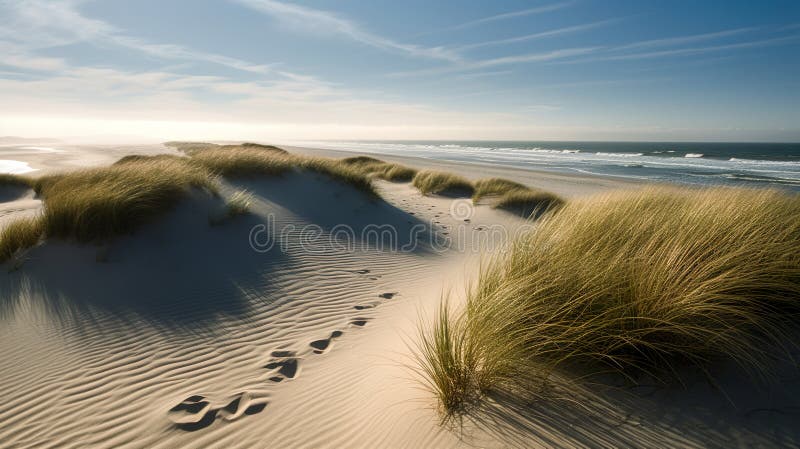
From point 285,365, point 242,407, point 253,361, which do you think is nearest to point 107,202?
point 253,361

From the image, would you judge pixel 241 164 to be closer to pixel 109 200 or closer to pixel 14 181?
pixel 109 200

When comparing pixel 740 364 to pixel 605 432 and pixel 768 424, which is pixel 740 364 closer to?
pixel 768 424

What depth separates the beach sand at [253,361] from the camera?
88.7 inches

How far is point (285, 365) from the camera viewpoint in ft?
11.8

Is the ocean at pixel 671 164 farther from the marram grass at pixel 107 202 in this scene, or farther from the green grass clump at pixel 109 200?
the green grass clump at pixel 109 200

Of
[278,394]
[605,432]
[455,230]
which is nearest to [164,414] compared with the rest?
[278,394]

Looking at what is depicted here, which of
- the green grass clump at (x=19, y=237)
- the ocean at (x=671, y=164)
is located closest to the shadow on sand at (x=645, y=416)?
the green grass clump at (x=19, y=237)

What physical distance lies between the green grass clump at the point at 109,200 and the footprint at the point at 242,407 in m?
4.32

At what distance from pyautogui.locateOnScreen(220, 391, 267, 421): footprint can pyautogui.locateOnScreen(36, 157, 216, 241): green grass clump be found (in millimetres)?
4315

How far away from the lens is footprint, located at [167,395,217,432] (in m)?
2.74

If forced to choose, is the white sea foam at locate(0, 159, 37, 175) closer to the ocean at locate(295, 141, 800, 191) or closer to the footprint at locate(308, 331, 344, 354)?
the footprint at locate(308, 331, 344, 354)

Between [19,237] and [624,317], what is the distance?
25.4ft

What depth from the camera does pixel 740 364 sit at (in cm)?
248

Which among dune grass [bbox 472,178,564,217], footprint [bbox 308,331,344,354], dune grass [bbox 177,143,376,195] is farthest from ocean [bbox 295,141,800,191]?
footprint [bbox 308,331,344,354]
